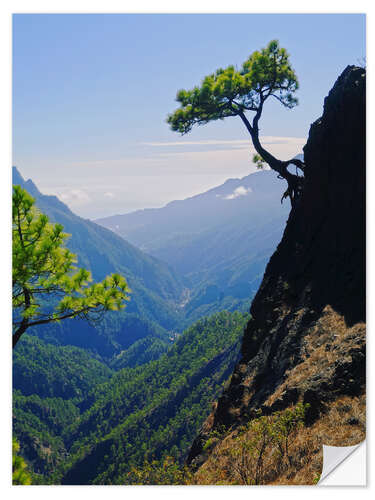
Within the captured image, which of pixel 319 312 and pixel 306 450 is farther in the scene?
pixel 319 312

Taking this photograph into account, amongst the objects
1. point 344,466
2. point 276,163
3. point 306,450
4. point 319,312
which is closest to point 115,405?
point 276,163

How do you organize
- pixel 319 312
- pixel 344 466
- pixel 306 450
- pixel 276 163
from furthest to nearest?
pixel 276 163
pixel 319 312
pixel 344 466
pixel 306 450

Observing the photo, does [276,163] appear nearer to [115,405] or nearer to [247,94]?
[247,94]

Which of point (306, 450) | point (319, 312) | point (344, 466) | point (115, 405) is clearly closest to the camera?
point (306, 450)

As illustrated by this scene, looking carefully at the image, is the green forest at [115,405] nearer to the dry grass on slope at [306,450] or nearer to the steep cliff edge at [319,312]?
the steep cliff edge at [319,312]

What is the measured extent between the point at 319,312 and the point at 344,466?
352 cm

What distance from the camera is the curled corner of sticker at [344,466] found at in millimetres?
6648

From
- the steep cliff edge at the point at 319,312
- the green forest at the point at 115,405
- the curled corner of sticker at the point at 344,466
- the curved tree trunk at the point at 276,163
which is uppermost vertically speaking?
the curved tree trunk at the point at 276,163

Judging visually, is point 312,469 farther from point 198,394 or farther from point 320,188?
point 198,394

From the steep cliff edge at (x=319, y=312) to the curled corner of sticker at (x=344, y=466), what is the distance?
167 millimetres

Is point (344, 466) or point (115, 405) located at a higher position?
point (344, 466)

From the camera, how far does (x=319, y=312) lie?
939cm

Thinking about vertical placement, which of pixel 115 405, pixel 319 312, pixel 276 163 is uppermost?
pixel 276 163

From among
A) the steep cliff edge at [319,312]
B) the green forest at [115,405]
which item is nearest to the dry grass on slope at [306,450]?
the steep cliff edge at [319,312]
